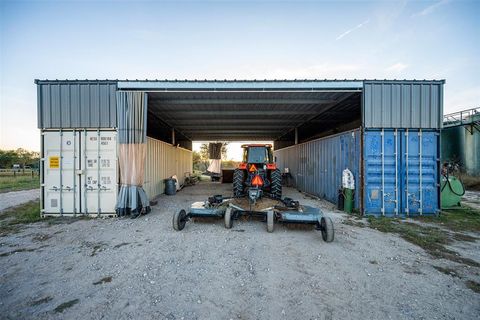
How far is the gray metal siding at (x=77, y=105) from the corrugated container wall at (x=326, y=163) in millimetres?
8990

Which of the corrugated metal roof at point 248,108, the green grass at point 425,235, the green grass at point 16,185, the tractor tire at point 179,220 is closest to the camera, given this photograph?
the green grass at point 425,235

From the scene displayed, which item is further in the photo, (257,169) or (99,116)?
(257,169)

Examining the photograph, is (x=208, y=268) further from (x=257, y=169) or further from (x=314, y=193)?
(x=314, y=193)

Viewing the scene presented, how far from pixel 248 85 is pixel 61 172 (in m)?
7.43

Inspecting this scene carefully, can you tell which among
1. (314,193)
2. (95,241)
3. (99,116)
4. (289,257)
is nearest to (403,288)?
(289,257)

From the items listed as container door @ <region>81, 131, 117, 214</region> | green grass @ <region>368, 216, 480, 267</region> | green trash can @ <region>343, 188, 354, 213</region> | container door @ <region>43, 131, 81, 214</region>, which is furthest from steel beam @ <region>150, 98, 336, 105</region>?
green grass @ <region>368, 216, 480, 267</region>

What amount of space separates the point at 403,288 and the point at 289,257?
6.00ft

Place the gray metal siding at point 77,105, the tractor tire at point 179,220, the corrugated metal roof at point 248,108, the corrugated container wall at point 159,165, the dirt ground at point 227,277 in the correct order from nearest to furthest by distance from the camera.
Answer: the dirt ground at point 227,277 → the tractor tire at point 179,220 → the gray metal siding at point 77,105 → the corrugated metal roof at point 248,108 → the corrugated container wall at point 159,165

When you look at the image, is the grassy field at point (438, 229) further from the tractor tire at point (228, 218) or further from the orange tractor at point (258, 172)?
the tractor tire at point (228, 218)

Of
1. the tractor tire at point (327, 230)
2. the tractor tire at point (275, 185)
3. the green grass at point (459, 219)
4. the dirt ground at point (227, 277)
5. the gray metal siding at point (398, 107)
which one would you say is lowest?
the green grass at point (459, 219)

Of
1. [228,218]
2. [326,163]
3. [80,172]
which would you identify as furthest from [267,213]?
[80,172]

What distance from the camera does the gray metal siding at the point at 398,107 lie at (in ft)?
23.9

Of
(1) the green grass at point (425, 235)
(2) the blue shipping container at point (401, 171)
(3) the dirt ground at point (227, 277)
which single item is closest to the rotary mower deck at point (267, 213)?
(3) the dirt ground at point (227, 277)

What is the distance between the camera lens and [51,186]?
284 inches
